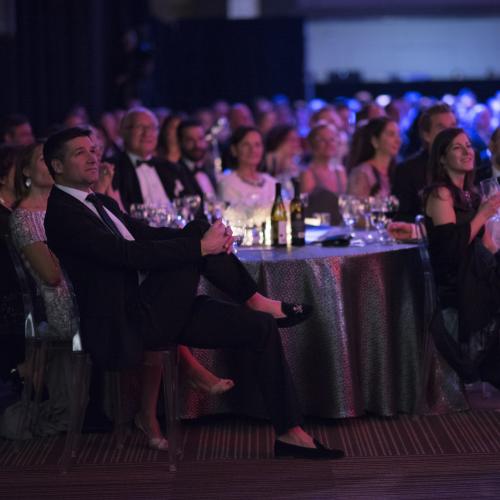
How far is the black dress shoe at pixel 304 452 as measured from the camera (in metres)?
4.87

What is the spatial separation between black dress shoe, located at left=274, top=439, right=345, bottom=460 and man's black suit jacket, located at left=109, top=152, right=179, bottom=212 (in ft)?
9.90

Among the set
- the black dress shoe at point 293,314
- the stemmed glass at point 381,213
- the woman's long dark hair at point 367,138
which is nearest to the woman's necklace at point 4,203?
the black dress shoe at point 293,314

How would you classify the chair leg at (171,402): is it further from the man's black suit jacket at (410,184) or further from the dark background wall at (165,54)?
the dark background wall at (165,54)

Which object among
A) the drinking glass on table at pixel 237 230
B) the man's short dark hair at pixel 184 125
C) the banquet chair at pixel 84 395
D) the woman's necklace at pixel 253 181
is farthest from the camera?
the man's short dark hair at pixel 184 125

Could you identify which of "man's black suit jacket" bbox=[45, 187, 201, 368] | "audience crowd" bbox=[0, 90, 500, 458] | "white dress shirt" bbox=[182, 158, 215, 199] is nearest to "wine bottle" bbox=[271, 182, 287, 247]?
"audience crowd" bbox=[0, 90, 500, 458]

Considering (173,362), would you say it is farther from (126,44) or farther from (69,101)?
(126,44)

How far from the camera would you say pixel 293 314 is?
505cm

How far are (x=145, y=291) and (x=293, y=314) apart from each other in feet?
2.02

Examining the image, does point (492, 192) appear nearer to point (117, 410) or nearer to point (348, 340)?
point (348, 340)

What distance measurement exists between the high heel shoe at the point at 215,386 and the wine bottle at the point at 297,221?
38.1 inches

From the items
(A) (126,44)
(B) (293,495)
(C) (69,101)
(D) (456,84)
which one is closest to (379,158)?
(B) (293,495)

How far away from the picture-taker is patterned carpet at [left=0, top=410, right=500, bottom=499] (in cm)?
451

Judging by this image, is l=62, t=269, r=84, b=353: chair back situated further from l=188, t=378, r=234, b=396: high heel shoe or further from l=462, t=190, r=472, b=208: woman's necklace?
l=462, t=190, r=472, b=208: woman's necklace

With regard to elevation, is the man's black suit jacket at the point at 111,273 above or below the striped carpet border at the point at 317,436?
above
